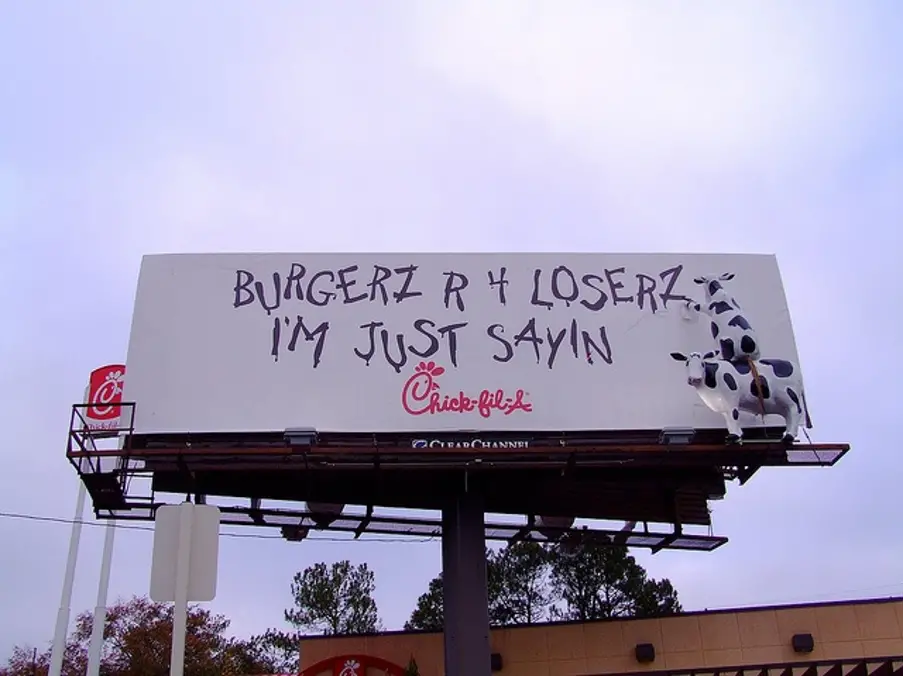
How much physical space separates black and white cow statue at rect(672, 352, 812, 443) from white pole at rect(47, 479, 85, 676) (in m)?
11.5

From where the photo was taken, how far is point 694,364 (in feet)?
50.0

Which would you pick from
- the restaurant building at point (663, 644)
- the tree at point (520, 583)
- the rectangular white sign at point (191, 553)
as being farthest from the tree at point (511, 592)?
the rectangular white sign at point (191, 553)

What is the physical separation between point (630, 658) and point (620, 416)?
5585 millimetres

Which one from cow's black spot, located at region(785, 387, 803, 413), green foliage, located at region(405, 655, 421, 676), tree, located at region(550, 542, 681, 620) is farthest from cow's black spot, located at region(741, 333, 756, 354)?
tree, located at region(550, 542, 681, 620)

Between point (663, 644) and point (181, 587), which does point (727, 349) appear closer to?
point (663, 644)

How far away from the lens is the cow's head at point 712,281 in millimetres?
16328

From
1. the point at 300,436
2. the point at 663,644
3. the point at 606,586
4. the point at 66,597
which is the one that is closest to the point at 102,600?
the point at 66,597

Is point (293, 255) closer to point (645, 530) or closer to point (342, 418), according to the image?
point (342, 418)

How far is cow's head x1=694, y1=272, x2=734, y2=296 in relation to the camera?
1633 centimetres

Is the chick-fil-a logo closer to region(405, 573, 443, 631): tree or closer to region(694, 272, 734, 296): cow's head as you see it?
region(694, 272, 734, 296): cow's head

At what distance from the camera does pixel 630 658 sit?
18.2 m

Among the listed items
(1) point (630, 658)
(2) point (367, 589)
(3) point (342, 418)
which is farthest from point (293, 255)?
(2) point (367, 589)

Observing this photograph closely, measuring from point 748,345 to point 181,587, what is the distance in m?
11.0

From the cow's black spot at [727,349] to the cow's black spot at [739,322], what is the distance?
0.30 meters
